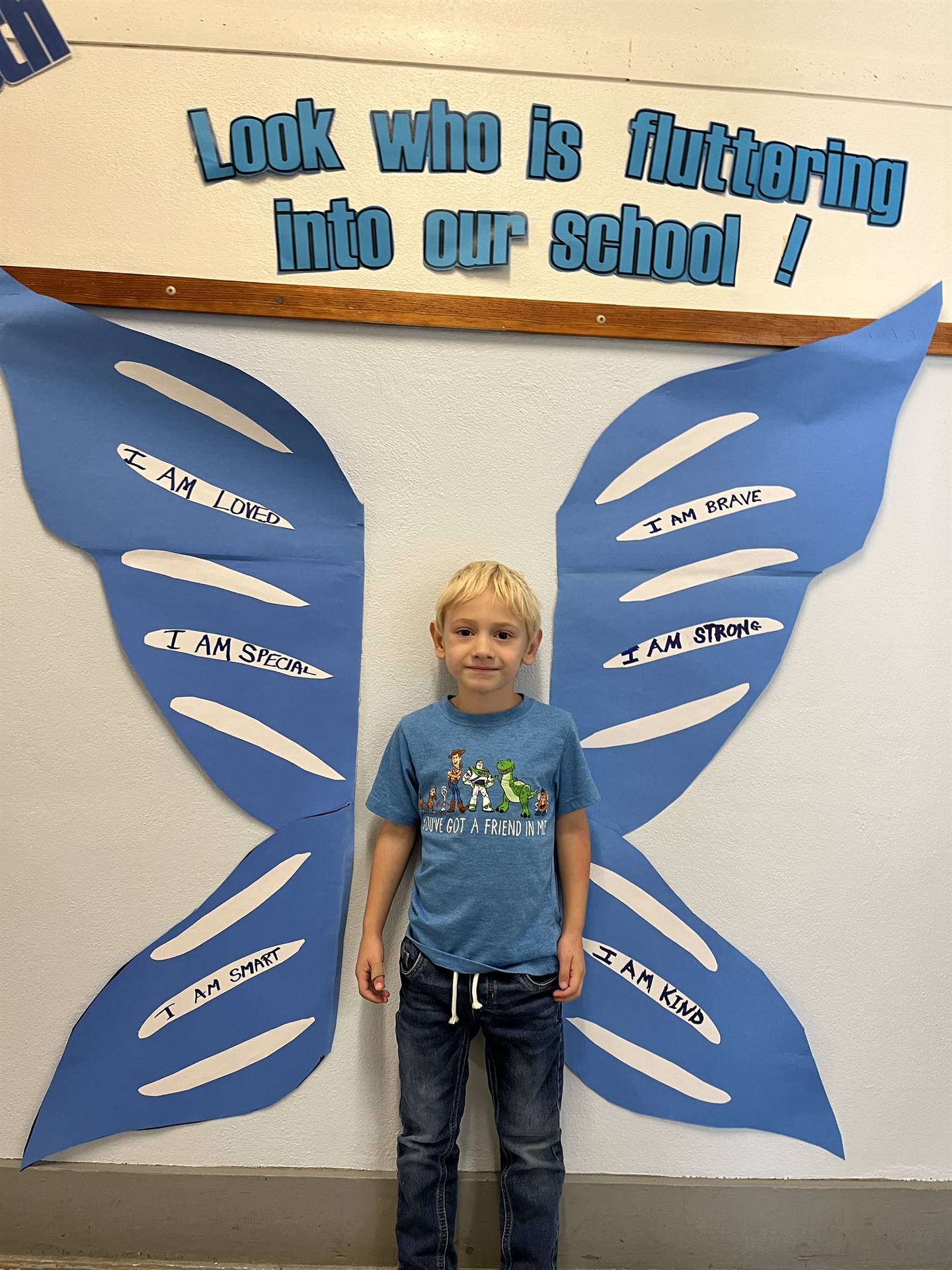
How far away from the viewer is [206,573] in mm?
1339

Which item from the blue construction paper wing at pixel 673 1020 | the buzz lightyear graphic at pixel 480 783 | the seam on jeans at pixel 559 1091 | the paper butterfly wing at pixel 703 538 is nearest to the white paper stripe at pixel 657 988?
the blue construction paper wing at pixel 673 1020

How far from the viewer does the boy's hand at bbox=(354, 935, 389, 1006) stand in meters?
1.27

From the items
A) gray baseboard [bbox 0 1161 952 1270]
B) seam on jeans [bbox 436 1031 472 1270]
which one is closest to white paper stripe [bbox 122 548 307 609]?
seam on jeans [bbox 436 1031 472 1270]

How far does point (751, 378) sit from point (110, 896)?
1.38 m

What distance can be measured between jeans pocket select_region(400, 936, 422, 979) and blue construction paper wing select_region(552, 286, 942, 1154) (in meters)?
0.30

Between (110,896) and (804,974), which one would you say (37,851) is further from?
(804,974)

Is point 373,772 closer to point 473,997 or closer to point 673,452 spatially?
point 473,997

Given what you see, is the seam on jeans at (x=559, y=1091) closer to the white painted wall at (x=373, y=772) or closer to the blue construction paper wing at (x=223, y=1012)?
the white painted wall at (x=373, y=772)

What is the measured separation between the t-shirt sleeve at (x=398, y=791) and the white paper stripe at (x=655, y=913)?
0.33 meters

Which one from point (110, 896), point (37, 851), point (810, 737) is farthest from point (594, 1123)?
point (37, 851)

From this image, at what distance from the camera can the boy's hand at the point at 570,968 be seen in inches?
48.6

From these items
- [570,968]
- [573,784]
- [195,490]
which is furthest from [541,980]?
[195,490]

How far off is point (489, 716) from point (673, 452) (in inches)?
21.4

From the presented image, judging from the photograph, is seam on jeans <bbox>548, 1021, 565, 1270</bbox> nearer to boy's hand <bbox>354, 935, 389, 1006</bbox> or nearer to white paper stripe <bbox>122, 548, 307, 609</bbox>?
boy's hand <bbox>354, 935, 389, 1006</bbox>
